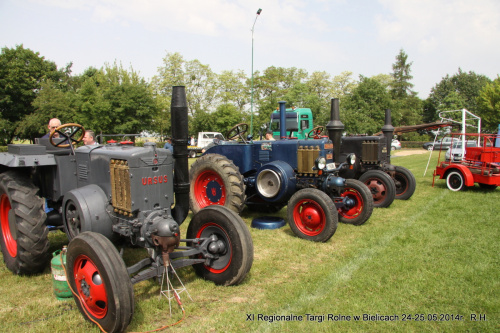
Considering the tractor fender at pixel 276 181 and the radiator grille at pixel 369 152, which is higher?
the radiator grille at pixel 369 152

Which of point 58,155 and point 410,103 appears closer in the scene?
point 58,155

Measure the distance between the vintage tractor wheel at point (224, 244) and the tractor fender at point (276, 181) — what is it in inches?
93.7

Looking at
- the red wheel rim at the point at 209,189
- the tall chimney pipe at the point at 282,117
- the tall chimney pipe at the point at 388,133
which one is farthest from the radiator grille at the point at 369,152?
the red wheel rim at the point at 209,189

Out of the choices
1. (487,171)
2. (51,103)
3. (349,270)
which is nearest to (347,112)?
(487,171)

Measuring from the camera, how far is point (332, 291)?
356 centimetres

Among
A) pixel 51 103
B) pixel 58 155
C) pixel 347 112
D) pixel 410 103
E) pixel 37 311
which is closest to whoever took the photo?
pixel 37 311

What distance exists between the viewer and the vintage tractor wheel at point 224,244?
135 inches

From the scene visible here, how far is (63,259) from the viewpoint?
333 centimetres

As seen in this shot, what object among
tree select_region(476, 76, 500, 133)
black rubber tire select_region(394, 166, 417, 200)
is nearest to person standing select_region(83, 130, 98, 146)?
black rubber tire select_region(394, 166, 417, 200)

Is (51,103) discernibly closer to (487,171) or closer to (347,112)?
(347,112)

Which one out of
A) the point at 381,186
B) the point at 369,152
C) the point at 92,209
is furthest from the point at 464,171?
the point at 92,209

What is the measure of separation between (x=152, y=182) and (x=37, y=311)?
62.0 inches

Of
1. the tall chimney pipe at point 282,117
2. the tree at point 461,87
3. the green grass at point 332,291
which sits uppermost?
the tree at point 461,87

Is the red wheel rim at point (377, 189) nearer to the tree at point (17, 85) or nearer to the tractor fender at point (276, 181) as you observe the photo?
the tractor fender at point (276, 181)
